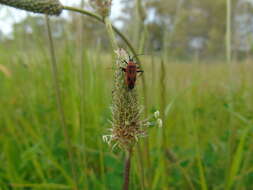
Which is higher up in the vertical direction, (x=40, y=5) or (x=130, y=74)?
(x=40, y=5)

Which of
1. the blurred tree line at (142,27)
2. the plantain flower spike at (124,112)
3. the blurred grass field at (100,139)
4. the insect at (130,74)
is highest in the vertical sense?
the blurred tree line at (142,27)

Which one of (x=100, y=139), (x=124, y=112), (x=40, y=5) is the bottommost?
(x=100, y=139)

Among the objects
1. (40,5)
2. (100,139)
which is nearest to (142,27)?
(100,139)

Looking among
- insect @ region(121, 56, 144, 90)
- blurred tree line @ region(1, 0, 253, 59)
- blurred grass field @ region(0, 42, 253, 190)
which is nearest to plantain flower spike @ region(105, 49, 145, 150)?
insect @ region(121, 56, 144, 90)

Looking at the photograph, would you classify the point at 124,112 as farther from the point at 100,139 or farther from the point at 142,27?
the point at 142,27

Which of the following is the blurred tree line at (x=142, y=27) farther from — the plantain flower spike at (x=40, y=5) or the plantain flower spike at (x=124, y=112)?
the plantain flower spike at (x=124, y=112)

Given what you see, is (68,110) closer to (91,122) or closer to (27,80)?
(91,122)

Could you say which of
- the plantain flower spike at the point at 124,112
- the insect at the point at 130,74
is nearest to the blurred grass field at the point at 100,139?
the plantain flower spike at the point at 124,112
